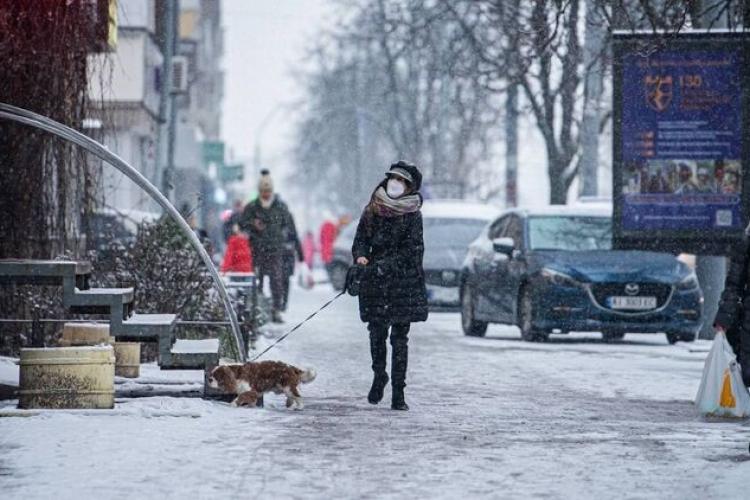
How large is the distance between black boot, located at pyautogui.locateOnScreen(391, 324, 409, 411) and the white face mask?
886 mm

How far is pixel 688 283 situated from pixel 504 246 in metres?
2.12

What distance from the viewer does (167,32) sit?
94.5 feet

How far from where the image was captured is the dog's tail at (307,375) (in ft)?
43.5

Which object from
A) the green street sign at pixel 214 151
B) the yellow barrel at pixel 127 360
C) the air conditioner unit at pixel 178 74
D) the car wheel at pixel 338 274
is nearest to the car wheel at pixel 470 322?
the air conditioner unit at pixel 178 74

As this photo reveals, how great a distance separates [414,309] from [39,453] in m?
3.66

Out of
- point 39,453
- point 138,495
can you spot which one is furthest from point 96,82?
point 138,495

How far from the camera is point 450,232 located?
32625mm

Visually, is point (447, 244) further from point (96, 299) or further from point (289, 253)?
point (96, 299)

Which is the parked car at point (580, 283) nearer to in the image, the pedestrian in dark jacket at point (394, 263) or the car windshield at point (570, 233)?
the car windshield at point (570, 233)

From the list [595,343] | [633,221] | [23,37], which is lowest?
[595,343]

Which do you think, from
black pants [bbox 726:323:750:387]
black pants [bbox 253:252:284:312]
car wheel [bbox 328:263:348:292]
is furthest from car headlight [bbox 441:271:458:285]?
black pants [bbox 726:323:750:387]

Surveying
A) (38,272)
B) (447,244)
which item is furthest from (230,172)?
(38,272)

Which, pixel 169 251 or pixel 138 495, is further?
pixel 169 251

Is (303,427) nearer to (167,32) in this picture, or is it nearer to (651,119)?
(651,119)
